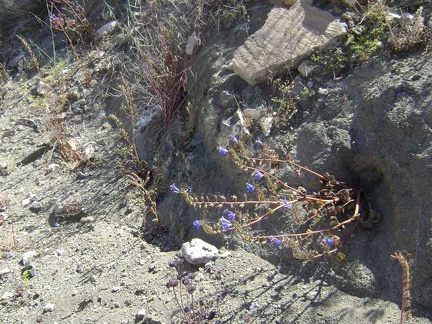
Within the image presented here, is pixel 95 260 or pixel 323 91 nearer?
pixel 323 91

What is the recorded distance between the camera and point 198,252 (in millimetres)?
2760

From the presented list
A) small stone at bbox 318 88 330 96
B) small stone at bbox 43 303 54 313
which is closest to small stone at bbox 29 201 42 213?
small stone at bbox 43 303 54 313

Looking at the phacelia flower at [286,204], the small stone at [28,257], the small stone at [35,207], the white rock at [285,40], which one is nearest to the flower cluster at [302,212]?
the phacelia flower at [286,204]

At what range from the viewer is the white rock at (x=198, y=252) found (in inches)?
108

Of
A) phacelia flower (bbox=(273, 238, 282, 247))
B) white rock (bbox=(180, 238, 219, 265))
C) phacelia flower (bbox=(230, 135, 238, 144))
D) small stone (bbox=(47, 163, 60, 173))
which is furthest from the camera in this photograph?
small stone (bbox=(47, 163, 60, 173))

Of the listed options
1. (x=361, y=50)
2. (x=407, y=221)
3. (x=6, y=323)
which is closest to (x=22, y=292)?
(x=6, y=323)

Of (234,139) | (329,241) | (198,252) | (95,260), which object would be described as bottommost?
(95,260)

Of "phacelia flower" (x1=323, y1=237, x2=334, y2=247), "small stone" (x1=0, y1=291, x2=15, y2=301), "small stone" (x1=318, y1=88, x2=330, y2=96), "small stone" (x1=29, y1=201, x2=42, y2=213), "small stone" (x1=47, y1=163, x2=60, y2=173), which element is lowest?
"small stone" (x1=0, y1=291, x2=15, y2=301)

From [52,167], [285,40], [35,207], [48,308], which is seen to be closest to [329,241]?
[285,40]

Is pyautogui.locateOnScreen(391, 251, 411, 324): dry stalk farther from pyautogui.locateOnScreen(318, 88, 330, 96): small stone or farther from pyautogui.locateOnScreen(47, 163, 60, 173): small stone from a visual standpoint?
pyautogui.locateOnScreen(47, 163, 60, 173): small stone

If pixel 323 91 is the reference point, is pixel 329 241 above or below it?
below

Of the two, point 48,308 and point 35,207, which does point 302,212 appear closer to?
point 48,308

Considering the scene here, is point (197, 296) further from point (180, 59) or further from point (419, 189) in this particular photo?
point (180, 59)

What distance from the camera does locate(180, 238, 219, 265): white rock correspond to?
9.02 ft
